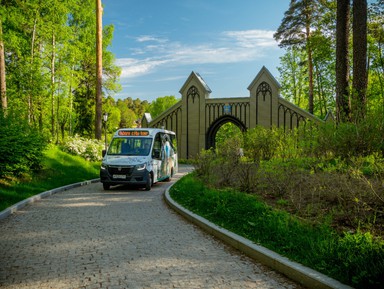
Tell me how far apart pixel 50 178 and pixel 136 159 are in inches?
151

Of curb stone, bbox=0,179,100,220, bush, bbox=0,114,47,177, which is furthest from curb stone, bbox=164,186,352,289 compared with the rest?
bush, bbox=0,114,47,177

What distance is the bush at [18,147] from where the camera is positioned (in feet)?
39.7

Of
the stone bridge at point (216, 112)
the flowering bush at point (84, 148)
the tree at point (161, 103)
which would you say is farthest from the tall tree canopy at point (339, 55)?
the tree at point (161, 103)

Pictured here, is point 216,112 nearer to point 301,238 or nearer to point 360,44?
point 360,44

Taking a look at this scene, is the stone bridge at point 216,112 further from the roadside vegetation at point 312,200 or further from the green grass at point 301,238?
the green grass at point 301,238

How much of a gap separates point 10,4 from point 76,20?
59.6 ft

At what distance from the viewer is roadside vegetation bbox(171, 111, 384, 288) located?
4.70 m

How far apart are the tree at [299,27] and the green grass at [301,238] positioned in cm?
2714

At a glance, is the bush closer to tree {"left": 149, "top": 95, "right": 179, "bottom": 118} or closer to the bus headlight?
the bus headlight

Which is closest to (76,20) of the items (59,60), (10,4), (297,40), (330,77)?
(59,60)

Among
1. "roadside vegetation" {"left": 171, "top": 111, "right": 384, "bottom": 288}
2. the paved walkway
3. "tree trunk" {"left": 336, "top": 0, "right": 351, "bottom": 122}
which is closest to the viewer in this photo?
the paved walkway

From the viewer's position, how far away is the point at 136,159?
47.0 feet

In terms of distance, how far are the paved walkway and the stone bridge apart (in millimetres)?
23291

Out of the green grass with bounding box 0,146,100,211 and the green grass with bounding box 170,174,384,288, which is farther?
the green grass with bounding box 0,146,100,211
